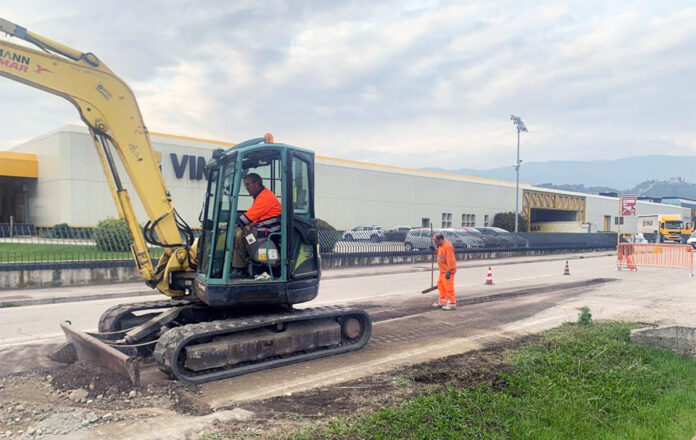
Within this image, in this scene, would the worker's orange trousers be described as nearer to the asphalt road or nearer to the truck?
the asphalt road

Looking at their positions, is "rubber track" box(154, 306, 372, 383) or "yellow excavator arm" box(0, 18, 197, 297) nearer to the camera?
"rubber track" box(154, 306, 372, 383)

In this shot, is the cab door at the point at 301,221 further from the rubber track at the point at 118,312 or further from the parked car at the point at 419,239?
the parked car at the point at 419,239

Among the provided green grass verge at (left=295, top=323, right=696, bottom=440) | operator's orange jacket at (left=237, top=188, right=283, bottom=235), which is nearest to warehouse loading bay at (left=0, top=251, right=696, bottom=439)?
green grass verge at (left=295, top=323, right=696, bottom=440)

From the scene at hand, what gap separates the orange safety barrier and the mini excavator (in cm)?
1893

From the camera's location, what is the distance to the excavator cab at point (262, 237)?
20.2 ft

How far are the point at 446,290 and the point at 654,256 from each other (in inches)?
633

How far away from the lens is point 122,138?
265 inches

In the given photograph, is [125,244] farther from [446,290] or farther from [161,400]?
[161,400]

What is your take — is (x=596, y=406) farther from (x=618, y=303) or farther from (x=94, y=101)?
(x=618, y=303)

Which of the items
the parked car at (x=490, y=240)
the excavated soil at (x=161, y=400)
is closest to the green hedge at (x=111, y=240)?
the excavated soil at (x=161, y=400)

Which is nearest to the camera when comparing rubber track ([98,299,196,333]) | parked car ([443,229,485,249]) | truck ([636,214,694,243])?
rubber track ([98,299,196,333])

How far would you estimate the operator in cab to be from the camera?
622 cm

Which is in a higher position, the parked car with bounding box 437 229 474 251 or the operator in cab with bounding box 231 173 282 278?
the operator in cab with bounding box 231 173 282 278

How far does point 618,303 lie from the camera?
12.1 metres
